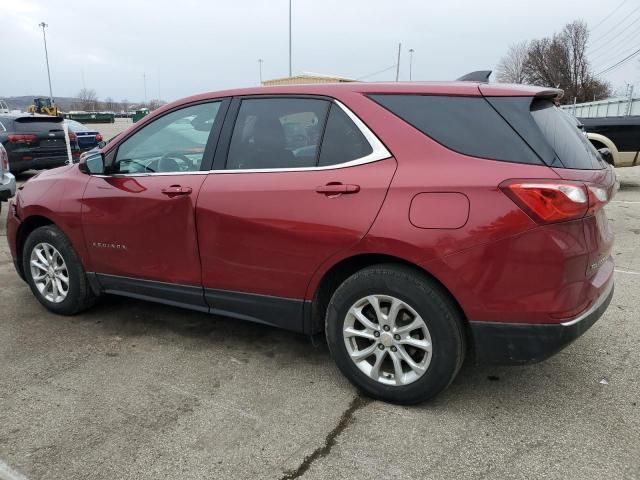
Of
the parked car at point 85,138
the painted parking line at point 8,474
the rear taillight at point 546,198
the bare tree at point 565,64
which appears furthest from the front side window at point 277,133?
the bare tree at point 565,64

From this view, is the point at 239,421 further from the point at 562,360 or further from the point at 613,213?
the point at 613,213

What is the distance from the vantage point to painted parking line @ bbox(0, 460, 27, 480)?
7.82 feet

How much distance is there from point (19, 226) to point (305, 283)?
2.71 meters

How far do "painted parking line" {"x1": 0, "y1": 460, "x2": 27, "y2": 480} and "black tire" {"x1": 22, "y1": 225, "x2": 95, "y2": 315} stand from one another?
1841mm

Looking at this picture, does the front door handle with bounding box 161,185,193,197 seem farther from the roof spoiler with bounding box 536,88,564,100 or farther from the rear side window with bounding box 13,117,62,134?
the rear side window with bounding box 13,117,62,134

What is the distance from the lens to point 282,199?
305cm

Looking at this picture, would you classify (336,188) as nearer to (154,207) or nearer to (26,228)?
(154,207)

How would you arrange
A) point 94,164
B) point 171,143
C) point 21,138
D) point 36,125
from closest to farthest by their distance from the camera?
point 171,143 → point 94,164 → point 21,138 → point 36,125

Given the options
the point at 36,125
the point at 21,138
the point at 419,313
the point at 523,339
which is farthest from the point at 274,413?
the point at 36,125

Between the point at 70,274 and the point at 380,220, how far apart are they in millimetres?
2616

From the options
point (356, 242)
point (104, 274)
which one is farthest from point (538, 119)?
point (104, 274)

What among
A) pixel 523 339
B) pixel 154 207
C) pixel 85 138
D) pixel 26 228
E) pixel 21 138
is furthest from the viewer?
pixel 85 138

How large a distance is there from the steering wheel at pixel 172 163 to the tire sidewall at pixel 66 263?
1.08m

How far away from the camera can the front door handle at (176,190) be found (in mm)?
3409
